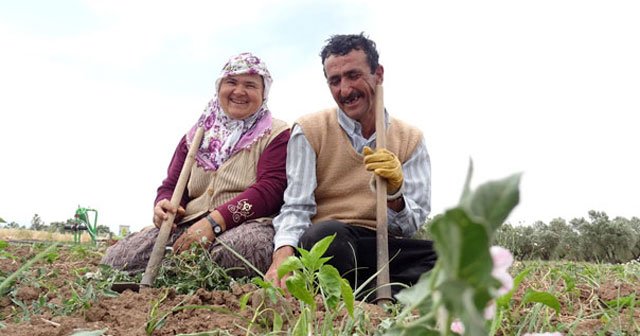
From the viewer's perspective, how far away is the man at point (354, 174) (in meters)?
2.54

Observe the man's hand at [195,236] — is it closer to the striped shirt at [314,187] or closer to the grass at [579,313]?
the striped shirt at [314,187]

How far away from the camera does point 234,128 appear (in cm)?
295

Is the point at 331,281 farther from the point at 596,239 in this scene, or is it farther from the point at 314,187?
the point at 596,239

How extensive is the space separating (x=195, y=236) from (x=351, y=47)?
1.04 meters

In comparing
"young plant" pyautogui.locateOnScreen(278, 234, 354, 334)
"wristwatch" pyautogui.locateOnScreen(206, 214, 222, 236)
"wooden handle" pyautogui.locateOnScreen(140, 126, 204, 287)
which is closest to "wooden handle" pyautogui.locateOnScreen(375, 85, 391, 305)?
"wristwatch" pyautogui.locateOnScreen(206, 214, 222, 236)

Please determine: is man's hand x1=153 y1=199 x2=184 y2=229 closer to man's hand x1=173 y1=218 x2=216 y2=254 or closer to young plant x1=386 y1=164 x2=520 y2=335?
man's hand x1=173 y1=218 x2=216 y2=254

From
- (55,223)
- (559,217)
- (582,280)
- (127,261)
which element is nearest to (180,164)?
(127,261)

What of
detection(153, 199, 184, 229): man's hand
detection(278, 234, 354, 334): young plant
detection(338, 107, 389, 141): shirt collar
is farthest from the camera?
detection(153, 199, 184, 229): man's hand

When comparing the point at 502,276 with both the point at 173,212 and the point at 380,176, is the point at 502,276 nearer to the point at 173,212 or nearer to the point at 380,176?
the point at 380,176

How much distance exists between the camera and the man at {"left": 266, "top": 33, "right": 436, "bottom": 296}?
2.54 meters

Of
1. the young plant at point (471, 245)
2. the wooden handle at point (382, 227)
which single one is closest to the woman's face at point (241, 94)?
the wooden handle at point (382, 227)

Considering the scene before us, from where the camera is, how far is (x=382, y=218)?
7.63 ft

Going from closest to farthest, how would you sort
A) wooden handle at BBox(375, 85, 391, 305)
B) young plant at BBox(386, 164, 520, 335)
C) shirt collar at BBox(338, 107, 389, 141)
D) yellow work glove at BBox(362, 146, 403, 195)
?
young plant at BBox(386, 164, 520, 335)
wooden handle at BBox(375, 85, 391, 305)
yellow work glove at BBox(362, 146, 403, 195)
shirt collar at BBox(338, 107, 389, 141)

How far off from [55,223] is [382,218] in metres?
6.81
